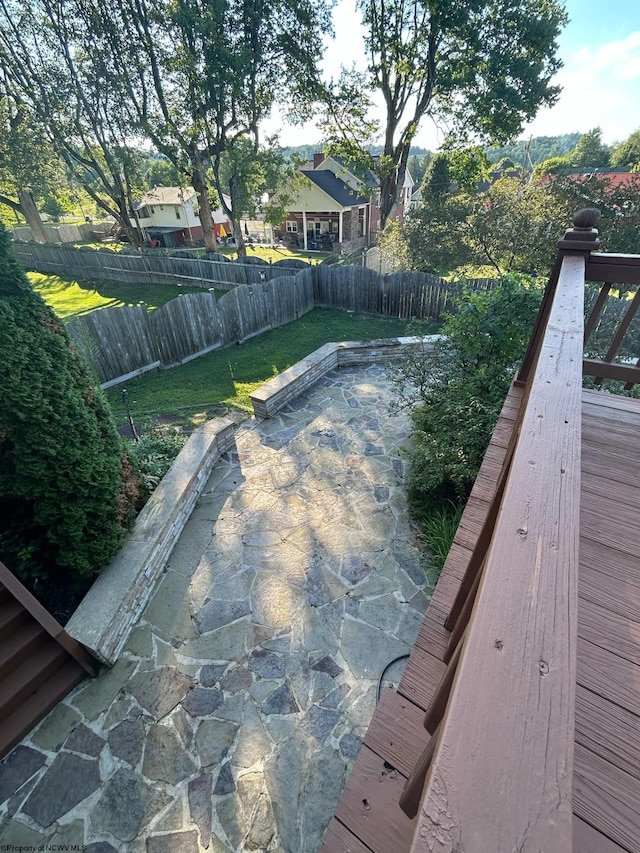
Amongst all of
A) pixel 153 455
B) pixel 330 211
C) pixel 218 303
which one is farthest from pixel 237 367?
pixel 330 211

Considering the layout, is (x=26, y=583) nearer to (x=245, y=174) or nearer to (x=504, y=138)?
(x=245, y=174)

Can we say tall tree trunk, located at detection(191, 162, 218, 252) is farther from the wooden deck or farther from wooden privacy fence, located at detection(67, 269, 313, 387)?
the wooden deck

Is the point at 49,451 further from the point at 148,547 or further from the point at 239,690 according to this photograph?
the point at 239,690

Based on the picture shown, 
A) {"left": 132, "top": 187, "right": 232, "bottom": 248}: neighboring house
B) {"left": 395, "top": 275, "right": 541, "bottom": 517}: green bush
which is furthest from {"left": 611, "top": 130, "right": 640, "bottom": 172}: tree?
{"left": 395, "top": 275, "right": 541, "bottom": 517}: green bush

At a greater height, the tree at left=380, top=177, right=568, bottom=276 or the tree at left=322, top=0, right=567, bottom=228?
the tree at left=322, top=0, right=567, bottom=228

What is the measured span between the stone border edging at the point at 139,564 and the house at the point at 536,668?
88.8 inches

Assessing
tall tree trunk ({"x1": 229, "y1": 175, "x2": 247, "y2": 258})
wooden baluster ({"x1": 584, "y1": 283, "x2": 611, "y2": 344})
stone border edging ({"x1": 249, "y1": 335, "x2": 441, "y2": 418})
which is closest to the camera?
wooden baluster ({"x1": 584, "y1": 283, "x2": 611, "y2": 344})

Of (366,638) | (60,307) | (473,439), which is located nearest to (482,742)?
(366,638)

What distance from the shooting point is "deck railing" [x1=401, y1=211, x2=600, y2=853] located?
396 millimetres

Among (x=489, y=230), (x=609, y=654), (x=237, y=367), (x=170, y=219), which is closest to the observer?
(x=609, y=654)

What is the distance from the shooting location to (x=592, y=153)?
3831 centimetres

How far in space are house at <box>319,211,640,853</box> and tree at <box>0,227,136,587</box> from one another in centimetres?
252

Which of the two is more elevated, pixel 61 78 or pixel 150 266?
pixel 61 78

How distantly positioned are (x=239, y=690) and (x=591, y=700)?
94.5 inches
